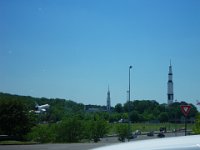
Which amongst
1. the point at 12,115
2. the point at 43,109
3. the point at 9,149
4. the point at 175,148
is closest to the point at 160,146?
the point at 175,148

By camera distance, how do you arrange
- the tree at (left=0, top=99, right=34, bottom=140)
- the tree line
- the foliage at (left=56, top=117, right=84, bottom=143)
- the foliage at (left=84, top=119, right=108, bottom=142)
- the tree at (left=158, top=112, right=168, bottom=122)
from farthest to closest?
1. the tree at (left=158, top=112, right=168, bottom=122)
2. the tree at (left=0, top=99, right=34, bottom=140)
3. the foliage at (left=84, top=119, right=108, bottom=142)
4. the foliage at (left=56, top=117, right=84, bottom=143)
5. the tree line

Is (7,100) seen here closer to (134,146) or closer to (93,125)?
(93,125)

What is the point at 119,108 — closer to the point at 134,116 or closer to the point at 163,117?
the point at 134,116

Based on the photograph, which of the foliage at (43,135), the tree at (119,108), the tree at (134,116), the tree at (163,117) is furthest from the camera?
the tree at (119,108)

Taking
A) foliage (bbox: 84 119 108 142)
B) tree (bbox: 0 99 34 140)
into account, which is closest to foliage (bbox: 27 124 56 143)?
foliage (bbox: 84 119 108 142)

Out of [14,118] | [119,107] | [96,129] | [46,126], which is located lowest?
[96,129]

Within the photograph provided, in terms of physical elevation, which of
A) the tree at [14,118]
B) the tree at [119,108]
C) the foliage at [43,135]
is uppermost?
the tree at [119,108]

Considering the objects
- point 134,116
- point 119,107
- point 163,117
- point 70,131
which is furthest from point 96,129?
point 119,107

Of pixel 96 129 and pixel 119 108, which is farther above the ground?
pixel 119 108

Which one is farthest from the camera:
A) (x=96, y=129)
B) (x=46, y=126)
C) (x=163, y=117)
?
(x=163, y=117)

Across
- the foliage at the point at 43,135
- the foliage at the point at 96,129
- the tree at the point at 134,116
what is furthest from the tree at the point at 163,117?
the foliage at the point at 43,135

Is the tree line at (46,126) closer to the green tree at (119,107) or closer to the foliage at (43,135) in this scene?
the foliage at (43,135)

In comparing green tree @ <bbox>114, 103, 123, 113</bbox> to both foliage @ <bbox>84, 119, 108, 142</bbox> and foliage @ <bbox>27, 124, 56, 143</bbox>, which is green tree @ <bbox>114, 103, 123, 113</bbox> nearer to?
foliage @ <bbox>84, 119, 108, 142</bbox>

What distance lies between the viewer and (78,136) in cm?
4047
